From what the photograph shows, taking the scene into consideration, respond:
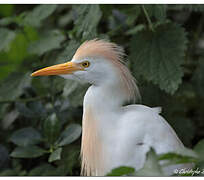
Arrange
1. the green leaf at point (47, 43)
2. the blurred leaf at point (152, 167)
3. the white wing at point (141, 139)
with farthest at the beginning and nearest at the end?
the green leaf at point (47, 43) < the white wing at point (141, 139) < the blurred leaf at point (152, 167)

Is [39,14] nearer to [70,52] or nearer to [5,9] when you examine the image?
[70,52]

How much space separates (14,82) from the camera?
1.85 m

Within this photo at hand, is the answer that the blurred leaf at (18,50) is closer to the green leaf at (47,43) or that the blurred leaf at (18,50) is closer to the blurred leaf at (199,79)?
the green leaf at (47,43)

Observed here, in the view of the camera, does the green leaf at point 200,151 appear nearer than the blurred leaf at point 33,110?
Yes

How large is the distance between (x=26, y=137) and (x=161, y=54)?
Answer: 701mm

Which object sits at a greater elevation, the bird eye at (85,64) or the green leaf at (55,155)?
the bird eye at (85,64)

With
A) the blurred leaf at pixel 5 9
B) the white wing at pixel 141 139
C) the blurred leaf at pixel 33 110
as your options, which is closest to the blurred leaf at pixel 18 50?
the blurred leaf at pixel 5 9

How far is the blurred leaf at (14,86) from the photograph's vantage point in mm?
1783

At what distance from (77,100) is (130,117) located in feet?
1.45

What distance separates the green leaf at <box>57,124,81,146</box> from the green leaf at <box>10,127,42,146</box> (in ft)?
0.35

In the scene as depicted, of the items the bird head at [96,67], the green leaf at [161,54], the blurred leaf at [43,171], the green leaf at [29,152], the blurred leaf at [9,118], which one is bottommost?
the blurred leaf at [43,171]

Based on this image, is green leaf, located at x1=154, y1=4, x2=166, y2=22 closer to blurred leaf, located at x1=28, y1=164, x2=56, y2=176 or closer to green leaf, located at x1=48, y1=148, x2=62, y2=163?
green leaf, located at x1=48, y1=148, x2=62, y2=163

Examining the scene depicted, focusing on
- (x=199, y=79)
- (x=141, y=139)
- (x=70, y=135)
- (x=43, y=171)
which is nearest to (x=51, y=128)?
(x=70, y=135)

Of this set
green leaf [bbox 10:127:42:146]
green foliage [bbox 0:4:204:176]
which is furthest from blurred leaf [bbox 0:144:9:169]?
green leaf [bbox 10:127:42:146]
